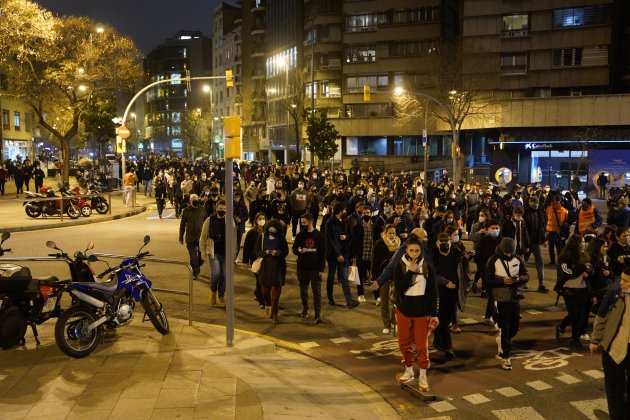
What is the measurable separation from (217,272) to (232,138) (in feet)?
11.5

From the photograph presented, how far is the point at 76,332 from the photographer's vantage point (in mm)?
7770

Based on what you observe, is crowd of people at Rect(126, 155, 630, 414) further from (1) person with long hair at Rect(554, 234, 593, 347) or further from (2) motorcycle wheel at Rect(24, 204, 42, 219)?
(2) motorcycle wheel at Rect(24, 204, 42, 219)

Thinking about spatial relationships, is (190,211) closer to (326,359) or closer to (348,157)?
(326,359)

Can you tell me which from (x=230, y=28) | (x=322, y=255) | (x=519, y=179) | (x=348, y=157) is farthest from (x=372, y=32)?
(x=322, y=255)

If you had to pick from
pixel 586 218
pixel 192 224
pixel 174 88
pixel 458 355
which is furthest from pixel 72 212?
pixel 174 88

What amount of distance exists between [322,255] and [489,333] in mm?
2808

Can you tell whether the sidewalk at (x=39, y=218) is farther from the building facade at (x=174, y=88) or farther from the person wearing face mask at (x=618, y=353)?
the building facade at (x=174, y=88)

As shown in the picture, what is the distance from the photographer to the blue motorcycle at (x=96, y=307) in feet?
25.3

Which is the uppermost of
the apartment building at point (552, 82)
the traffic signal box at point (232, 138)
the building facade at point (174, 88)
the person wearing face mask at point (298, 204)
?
the building facade at point (174, 88)

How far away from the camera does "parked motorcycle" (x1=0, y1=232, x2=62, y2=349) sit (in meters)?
7.73

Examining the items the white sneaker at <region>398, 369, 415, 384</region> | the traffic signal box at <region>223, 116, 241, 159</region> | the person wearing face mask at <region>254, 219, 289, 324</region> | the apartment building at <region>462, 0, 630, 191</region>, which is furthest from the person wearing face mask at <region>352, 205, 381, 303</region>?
the apartment building at <region>462, 0, 630, 191</region>

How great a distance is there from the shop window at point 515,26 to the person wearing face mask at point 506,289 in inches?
1830


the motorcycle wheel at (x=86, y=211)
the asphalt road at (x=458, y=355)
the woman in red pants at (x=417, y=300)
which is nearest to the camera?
the asphalt road at (x=458, y=355)

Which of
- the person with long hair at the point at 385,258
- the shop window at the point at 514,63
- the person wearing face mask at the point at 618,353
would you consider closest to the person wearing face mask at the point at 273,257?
the person with long hair at the point at 385,258
